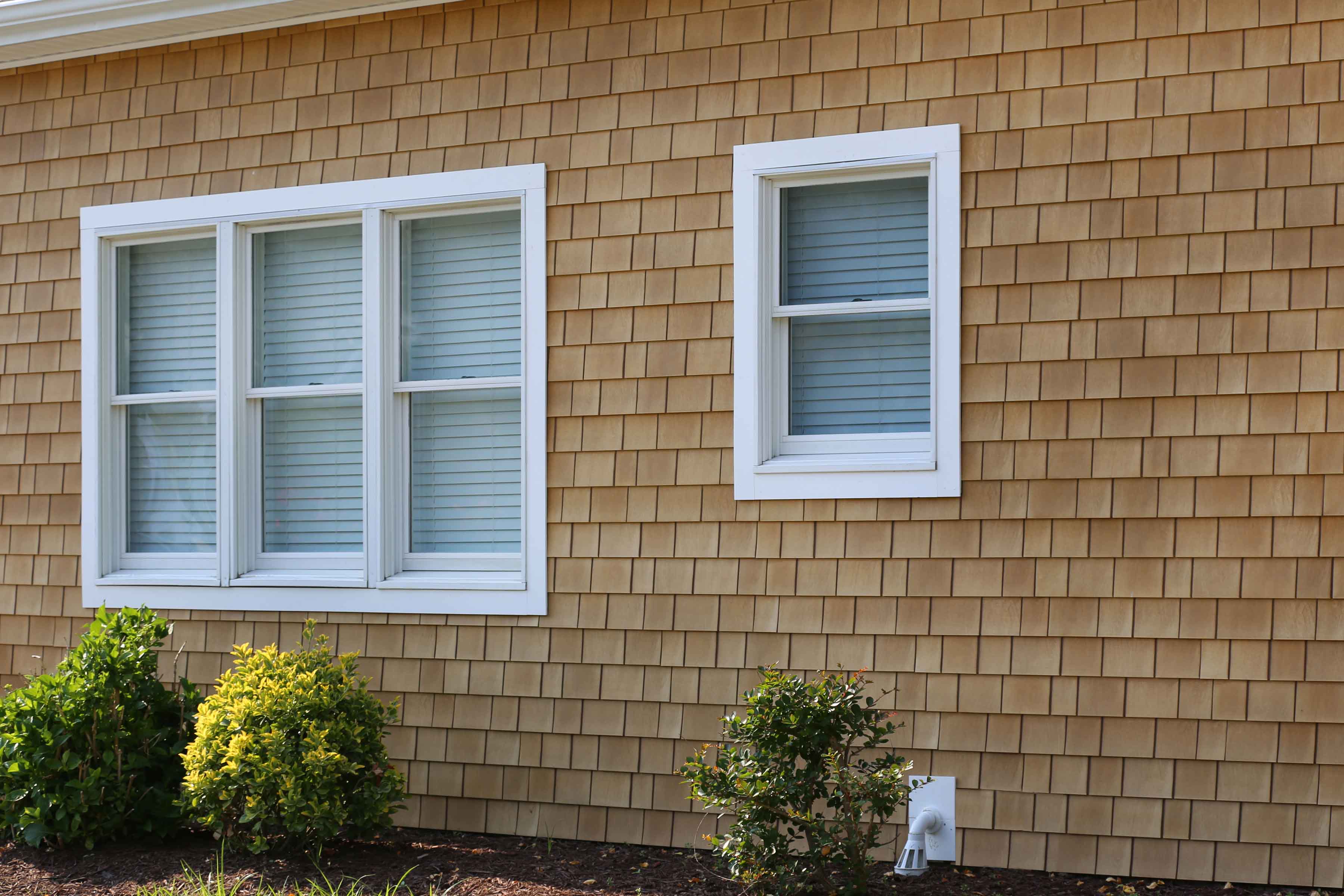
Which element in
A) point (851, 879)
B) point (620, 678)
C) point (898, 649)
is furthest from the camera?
point (620, 678)

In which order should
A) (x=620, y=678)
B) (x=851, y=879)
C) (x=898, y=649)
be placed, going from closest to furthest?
(x=851, y=879), (x=898, y=649), (x=620, y=678)

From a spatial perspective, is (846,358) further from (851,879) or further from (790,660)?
(851,879)

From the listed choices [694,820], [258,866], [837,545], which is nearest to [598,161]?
[837,545]

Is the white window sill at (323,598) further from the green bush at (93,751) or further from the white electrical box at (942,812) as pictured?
the white electrical box at (942,812)

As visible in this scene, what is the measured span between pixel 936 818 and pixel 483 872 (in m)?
1.60

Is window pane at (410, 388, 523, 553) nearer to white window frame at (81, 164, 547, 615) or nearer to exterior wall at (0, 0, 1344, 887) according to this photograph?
white window frame at (81, 164, 547, 615)

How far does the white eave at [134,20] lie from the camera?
5.06 m

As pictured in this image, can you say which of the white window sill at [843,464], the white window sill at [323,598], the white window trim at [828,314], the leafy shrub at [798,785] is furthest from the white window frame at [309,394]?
the leafy shrub at [798,785]

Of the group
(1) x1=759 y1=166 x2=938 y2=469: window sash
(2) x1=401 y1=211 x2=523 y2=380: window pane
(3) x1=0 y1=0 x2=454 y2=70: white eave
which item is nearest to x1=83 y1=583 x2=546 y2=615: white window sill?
(2) x1=401 y1=211 x2=523 y2=380: window pane

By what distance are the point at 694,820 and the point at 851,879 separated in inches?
32.5

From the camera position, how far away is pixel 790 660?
4.49 m

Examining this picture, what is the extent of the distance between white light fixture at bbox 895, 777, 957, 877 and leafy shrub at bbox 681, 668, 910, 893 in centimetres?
36

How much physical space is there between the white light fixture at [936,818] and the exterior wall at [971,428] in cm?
6

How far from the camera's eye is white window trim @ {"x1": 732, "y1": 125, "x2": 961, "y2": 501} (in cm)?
431
